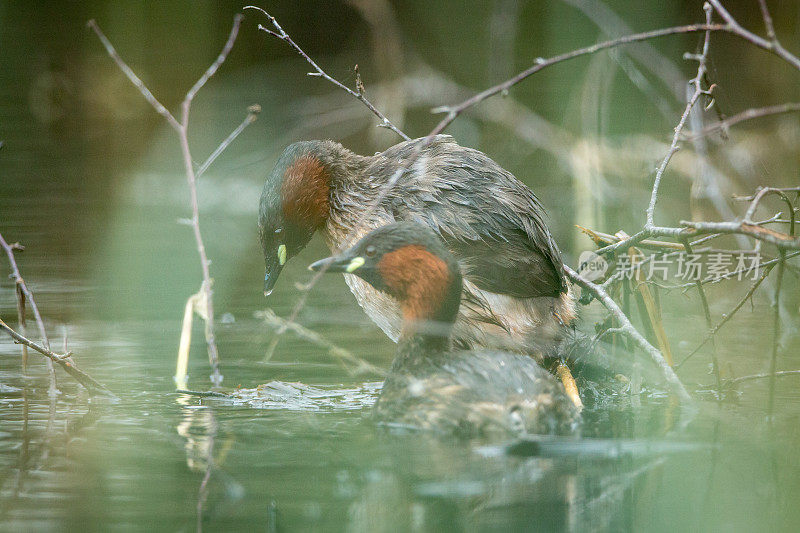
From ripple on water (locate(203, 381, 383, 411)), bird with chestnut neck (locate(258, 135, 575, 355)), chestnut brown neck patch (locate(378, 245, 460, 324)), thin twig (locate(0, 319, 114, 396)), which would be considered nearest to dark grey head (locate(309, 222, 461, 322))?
chestnut brown neck patch (locate(378, 245, 460, 324))

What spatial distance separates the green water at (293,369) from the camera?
3.43 meters

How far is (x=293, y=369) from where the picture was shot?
221 inches

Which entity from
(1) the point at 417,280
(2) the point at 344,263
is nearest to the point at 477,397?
(1) the point at 417,280

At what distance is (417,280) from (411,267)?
6 centimetres

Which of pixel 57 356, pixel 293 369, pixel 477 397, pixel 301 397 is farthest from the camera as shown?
pixel 293 369

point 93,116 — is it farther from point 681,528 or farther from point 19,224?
point 681,528

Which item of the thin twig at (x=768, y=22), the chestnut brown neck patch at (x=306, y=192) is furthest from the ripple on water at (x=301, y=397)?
the thin twig at (x=768, y=22)

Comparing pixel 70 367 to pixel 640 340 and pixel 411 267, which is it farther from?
pixel 640 340

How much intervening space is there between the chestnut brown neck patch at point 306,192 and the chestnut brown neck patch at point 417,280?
2.85 feet

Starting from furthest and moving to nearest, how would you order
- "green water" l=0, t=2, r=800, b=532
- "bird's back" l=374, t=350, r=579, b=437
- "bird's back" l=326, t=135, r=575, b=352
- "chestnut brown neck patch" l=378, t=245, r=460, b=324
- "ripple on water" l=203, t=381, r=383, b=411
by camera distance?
"bird's back" l=326, t=135, r=575, b=352, "ripple on water" l=203, t=381, r=383, b=411, "chestnut brown neck patch" l=378, t=245, r=460, b=324, "bird's back" l=374, t=350, r=579, b=437, "green water" l=0, t=2, r=800, b=532

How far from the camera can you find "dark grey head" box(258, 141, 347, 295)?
5.29m

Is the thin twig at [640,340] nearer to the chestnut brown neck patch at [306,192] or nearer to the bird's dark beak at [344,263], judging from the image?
the bird's dark beak at [344,263]

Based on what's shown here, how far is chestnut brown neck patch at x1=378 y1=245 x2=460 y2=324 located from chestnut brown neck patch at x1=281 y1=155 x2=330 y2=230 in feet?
2.85

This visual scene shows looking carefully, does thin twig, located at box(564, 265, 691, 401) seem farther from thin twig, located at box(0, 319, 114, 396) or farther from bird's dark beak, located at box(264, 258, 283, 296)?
thin twig, located at box(0, 319, 114, 396)
